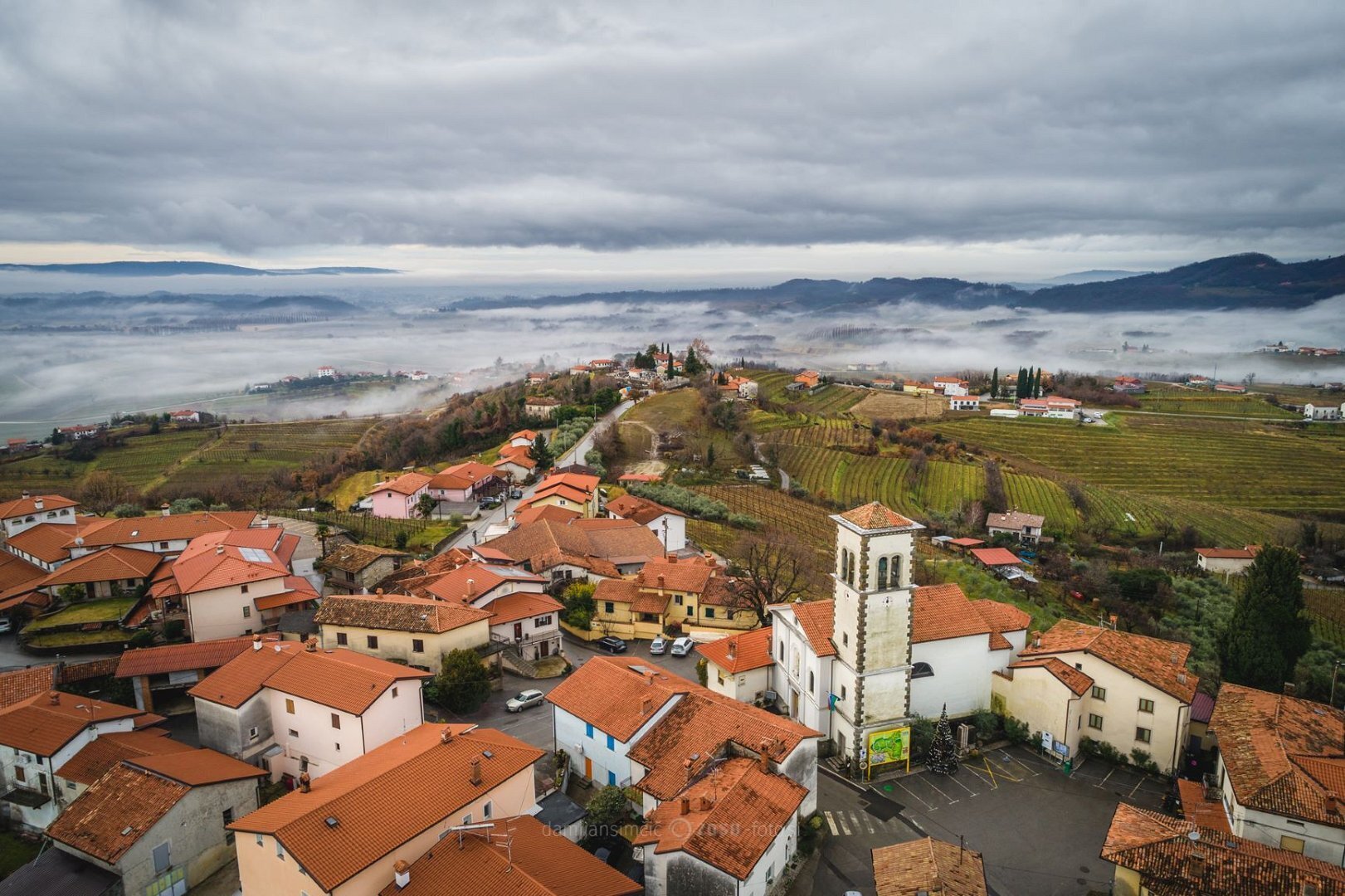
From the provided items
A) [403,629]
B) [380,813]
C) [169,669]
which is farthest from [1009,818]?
[169,669]

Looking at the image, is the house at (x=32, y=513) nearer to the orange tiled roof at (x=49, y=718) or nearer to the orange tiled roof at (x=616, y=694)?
the orange tiled roof at (x=49, y=718)

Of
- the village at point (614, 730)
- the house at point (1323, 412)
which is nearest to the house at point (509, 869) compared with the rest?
the village at point (614, 730)

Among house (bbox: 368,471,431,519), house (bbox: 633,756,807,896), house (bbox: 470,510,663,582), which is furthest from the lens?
house (bbox: 368,471,431,519)

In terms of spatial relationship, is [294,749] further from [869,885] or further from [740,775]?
[869,885]

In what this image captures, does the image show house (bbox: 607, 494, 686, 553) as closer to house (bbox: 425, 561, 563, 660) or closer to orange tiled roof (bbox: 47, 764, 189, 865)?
house (bbox: 425, 561, 563, 660)

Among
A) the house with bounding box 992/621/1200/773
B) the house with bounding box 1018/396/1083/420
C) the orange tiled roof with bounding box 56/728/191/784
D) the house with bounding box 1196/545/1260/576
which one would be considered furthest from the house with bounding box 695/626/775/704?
the house with bounding box 1018/396/1083/420

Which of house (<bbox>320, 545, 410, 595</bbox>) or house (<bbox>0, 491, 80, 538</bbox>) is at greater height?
house (<bbox>0, 491, 80, 538</bbox>)

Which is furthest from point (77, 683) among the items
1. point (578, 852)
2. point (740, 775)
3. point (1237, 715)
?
point (1237, 715)
